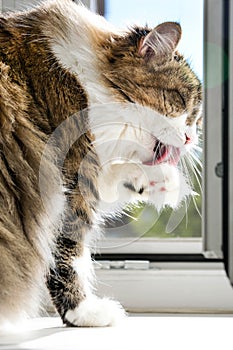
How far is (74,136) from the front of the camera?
1073mm

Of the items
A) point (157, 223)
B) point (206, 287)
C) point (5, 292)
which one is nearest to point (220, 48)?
point (157, 223)

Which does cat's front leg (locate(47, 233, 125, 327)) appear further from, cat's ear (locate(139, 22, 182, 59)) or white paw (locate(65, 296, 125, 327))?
cat's ear (locate(139, 22, 182, 59))

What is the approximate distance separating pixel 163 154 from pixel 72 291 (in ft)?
0.91

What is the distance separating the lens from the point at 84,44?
114cm

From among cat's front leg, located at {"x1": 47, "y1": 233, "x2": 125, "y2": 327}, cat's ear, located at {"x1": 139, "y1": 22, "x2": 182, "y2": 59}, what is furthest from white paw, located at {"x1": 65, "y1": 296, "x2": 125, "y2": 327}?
cat's ear, located at {"x1": 139, "y1": 22, "x2": 182, "y2": 59}

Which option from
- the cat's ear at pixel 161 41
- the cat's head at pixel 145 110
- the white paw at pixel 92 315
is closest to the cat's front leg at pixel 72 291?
the white paw at pixel 92 315

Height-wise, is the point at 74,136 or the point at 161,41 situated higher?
the point at 161,41

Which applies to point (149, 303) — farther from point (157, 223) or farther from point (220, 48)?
point (220, 48)

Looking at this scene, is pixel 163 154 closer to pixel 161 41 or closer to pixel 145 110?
pixel 145 110

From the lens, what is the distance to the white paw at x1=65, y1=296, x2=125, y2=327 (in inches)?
43.0

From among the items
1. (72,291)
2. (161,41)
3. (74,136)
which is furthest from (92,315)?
(161,41)

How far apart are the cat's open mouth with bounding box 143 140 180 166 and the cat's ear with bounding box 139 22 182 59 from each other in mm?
148

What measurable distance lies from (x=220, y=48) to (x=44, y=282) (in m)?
0.70

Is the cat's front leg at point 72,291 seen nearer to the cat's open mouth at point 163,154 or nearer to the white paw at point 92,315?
the white paw at point 92,315
